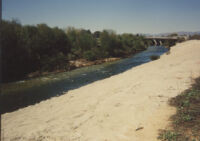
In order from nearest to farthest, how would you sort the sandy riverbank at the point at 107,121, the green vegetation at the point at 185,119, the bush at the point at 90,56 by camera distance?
1. the green vegetation at the point at 185,119
2. the sandy riverbank at the point at 107,121
3. the bush at the point at 90,56

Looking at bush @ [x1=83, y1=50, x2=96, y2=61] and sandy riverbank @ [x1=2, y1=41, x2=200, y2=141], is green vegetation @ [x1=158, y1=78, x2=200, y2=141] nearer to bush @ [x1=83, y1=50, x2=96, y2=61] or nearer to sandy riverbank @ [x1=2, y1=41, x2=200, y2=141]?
sandy riverbank @ [x1=2, y1=41, x2=200, y2=141]

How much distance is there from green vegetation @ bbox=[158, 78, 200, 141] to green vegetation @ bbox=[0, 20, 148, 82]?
1673 centimetres

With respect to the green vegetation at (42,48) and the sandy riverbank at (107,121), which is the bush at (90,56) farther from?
the sandy riverbank at (107,121)

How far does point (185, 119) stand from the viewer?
5.13m

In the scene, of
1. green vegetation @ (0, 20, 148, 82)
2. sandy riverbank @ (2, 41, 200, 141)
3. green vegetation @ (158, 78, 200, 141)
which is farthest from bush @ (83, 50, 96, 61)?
green vegetation @ (158, 78, 200, 141)

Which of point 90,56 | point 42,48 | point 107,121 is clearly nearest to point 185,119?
point 107,121

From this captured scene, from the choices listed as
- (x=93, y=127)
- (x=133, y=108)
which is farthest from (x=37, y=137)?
(x=133, y=108)

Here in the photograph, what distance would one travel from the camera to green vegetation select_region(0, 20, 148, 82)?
22328 mm

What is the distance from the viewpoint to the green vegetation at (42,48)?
2233 centimetres

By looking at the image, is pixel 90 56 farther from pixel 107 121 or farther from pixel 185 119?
pixel 185 119

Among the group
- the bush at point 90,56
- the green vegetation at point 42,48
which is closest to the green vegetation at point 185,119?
the green vegetation at point 42,48

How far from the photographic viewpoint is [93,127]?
18.6ft

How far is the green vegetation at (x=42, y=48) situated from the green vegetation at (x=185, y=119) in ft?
54.9

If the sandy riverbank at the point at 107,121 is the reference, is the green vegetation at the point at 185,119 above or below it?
above
